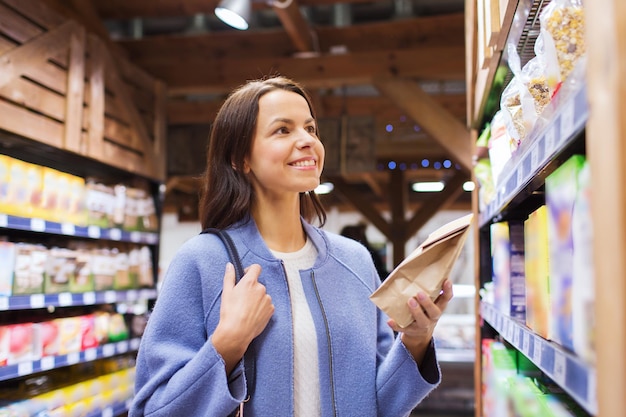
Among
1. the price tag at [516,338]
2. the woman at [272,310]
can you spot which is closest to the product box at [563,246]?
the price tag at [516,338]

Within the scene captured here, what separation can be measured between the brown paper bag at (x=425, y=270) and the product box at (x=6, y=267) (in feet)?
7.59

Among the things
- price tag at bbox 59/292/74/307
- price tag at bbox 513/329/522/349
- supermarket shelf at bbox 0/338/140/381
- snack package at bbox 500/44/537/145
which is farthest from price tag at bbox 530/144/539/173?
price tag at bbox 59/292/74/307

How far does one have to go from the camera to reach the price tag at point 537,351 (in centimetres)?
104

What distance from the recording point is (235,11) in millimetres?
3836

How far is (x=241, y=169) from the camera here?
5.65 ft

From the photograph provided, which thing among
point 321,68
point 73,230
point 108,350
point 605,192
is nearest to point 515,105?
point 605,192

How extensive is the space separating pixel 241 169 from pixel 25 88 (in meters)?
2.06

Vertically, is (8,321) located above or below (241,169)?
below

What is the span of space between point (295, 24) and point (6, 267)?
2718 mm

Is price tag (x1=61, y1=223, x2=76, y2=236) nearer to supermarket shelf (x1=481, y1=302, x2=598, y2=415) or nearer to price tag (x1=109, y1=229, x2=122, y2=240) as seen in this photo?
price tag (x1=109, y1=229, x2=122, y2=240)

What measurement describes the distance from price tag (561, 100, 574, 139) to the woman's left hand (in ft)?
1.91

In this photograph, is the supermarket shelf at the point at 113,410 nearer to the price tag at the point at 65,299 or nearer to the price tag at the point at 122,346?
the price tag at the point at 122,346

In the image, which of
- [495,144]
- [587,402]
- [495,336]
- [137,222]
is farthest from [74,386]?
[587,402]

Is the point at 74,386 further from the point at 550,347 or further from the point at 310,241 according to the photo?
the point at 550,347
